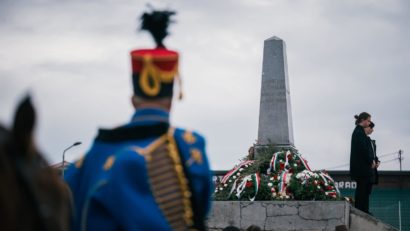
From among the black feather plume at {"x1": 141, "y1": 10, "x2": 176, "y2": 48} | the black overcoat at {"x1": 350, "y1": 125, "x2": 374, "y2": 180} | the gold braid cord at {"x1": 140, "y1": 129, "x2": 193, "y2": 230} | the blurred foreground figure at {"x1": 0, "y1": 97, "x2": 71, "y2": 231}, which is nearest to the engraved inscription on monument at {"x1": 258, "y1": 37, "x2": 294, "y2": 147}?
the black overcoat at {"x1": 350, "y1": 125, "x2": 374, "y2": 180}

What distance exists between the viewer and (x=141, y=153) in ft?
13.6

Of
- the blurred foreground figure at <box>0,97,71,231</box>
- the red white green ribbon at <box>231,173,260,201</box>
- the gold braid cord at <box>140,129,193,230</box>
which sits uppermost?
the blurred foreground figure at <box>0,97,71,231</box>

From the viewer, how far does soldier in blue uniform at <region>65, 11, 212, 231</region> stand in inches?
158

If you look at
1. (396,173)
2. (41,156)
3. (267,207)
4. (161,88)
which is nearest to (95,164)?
(161,88)

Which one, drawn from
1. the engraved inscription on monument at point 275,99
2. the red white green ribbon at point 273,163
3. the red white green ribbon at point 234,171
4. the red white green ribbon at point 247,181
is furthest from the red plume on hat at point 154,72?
the engraved inscription on monument at point 275,99

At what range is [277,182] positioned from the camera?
1462 centimetres

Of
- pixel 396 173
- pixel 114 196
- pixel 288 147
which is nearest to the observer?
pixel 114 196

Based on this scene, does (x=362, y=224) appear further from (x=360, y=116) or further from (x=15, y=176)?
(x=15, y=176)

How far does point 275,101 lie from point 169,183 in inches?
516

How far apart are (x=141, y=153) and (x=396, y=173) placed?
119 ft

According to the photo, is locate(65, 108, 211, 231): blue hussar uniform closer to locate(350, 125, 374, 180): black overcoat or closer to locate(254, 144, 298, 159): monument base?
locate(350, 125, 374, 180): black overcoat

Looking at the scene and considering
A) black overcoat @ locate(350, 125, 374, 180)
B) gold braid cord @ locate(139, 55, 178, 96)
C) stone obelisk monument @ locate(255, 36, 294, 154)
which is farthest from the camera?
stone obelisk monument @ locate(255, 36, 294, 154)

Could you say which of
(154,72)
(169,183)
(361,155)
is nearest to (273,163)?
(361,155)

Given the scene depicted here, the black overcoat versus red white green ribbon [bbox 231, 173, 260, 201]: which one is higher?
the black overcoat
